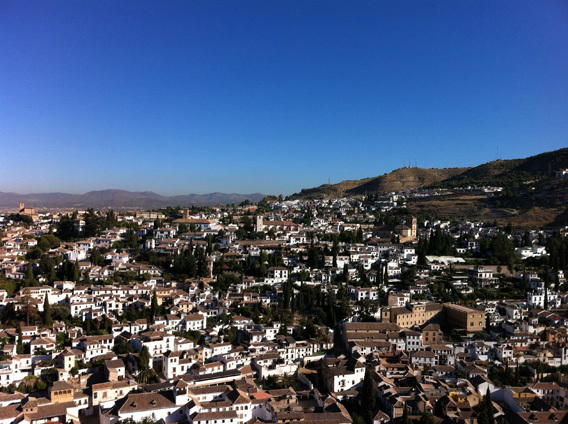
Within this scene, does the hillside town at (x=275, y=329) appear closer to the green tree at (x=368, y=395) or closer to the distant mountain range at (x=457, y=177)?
the green tree at (x=368, y=395)

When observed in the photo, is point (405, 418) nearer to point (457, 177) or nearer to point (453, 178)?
point (457, 177)

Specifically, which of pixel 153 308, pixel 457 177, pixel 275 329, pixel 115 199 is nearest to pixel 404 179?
pixel 457 177

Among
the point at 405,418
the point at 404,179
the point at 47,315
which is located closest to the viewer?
the point at 405,418

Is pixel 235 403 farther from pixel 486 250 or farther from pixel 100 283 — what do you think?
pixel 486 250

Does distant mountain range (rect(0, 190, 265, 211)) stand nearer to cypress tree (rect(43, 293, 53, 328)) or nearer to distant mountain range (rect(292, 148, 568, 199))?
distant mountain range (rect(292, 148, 568, 199))

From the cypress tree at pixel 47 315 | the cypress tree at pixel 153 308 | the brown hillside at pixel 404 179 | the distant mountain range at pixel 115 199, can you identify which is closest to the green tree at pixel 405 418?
the cypress tree at pixel 153 308
